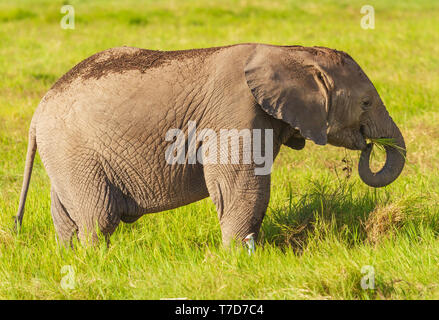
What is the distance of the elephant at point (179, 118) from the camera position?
475 centimetres

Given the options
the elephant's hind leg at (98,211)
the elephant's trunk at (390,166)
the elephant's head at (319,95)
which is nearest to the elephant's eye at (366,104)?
the elephant's head at (319,95)

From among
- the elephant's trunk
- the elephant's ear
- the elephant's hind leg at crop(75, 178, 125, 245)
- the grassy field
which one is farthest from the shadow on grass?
the elephant's hind leg at crop(75, 178, 125, 245)

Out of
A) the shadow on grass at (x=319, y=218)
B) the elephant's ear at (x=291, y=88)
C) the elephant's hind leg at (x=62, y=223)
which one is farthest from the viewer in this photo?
the shadow on grass at (x=319, y=218)

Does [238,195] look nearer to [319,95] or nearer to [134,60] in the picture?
[319,95]

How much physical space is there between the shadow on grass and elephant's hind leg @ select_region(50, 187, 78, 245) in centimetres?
138

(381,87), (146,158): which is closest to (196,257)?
(146,158)

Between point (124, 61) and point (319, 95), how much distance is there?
137 cm

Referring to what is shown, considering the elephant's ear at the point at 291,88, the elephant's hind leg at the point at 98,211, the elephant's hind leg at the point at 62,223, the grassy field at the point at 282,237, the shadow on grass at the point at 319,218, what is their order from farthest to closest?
the shadow on grass at the point at 319,218 < the elephant's hind leg at the point at 62,223 < the elephant's hind leg at the point at 98,211 < the elephant's ear at the point at 291,88 < the grassy field at the point at 282,237

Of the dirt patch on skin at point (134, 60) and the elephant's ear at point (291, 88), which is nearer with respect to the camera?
the elephant's ear at point (291, 88)

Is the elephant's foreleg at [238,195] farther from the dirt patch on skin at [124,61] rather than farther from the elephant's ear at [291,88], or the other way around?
the dirt patch on skin at [124,61]

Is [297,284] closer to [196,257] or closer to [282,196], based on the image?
[196,257]

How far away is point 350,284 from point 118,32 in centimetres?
1064

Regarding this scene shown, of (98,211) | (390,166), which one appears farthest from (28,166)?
(390,166)

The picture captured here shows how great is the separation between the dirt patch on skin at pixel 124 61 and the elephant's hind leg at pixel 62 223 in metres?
0.83
